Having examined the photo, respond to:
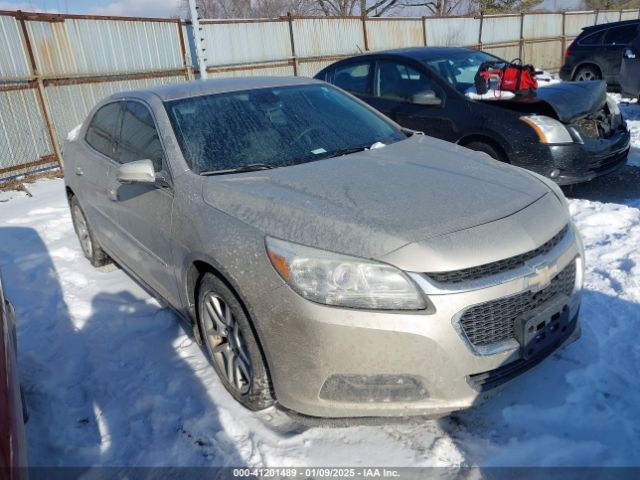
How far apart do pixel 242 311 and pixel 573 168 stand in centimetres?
399

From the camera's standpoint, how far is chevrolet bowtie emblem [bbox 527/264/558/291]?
6.91 feet

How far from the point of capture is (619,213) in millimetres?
4691

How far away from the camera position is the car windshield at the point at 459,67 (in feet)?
18.7

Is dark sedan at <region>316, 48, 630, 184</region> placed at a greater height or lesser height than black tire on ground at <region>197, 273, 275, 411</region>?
greater

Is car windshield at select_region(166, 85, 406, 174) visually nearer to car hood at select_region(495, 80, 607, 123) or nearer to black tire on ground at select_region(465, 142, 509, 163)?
black tire on ground at select_region(465, 142, 509, 163)

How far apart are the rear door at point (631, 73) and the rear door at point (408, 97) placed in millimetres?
5266

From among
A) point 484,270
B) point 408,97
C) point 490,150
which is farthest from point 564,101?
point 484,270

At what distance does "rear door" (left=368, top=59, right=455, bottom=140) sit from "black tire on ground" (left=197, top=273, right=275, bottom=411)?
3779 millimetres

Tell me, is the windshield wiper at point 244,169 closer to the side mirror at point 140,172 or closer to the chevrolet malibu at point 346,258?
the chevrolet malibu at point 346,258

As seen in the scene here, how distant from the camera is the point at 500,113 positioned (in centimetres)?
514

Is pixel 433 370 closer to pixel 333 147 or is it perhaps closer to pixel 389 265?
pixel 389 265

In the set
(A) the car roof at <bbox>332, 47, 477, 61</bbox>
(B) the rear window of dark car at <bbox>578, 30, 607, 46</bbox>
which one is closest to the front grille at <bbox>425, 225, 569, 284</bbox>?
(A) the car roof at <bbox>332, 47, 477, 61</bbox>

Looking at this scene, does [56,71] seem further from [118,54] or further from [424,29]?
[424,29]

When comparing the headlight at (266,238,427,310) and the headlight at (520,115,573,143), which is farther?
the headlight at (520,115,573,143)
